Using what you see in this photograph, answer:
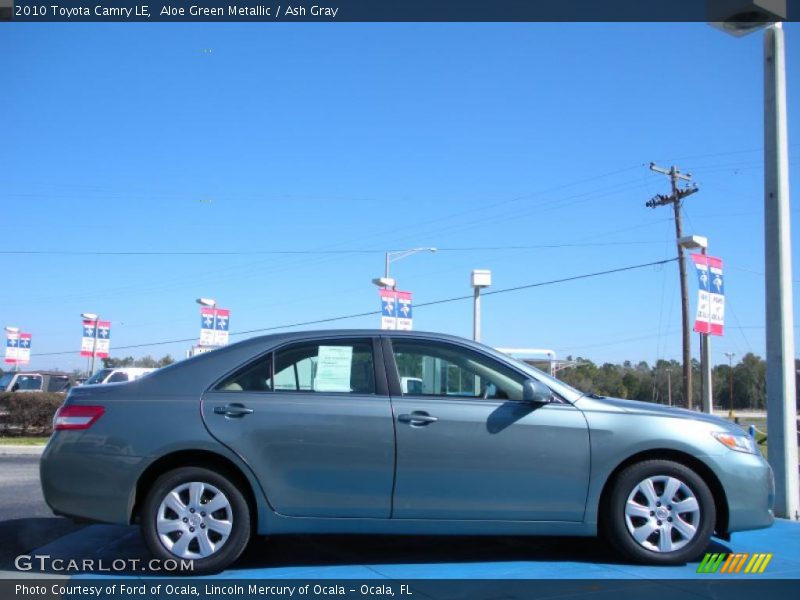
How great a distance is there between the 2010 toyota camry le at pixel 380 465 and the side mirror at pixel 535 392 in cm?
1

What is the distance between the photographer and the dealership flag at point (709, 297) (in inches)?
480

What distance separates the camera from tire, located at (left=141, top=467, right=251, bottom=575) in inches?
189

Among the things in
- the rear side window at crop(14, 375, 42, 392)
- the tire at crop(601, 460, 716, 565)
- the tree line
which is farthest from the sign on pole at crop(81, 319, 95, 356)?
the tire at crop(601, 460, 716, 565)

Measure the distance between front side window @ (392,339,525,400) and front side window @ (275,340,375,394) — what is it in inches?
9.5

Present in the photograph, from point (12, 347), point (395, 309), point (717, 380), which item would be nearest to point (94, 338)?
point (12, 347)

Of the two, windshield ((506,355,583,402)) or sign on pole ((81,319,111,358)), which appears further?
sign on pole ((81,319,111,358))

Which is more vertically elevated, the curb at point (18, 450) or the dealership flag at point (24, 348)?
the dealership flag at point (24, 348)

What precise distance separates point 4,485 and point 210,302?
1786cm

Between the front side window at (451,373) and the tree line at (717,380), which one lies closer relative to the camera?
the front side window at (451,373)

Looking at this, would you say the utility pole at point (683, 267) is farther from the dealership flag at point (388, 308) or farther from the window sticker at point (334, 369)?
the window sticker at point (334, 369)

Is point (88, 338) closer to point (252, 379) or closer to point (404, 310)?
point (404, 310)

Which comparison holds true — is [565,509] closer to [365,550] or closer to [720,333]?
[365,550]
